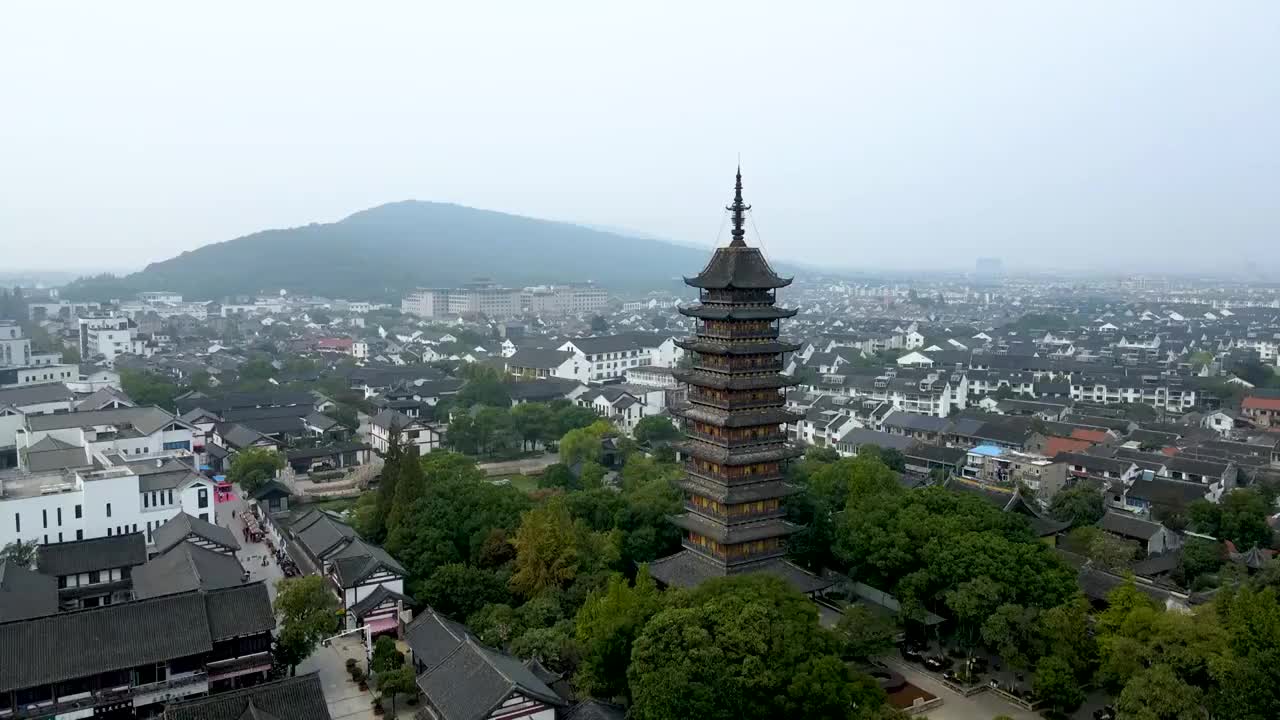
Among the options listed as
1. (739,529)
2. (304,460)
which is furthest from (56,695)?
(304,460)

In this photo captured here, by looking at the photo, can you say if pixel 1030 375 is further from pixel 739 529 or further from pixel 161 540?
pixel 161 540

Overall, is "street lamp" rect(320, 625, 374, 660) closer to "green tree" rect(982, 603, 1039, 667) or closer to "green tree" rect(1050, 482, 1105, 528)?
"green tree" rect(982, 603, 1039, 667)

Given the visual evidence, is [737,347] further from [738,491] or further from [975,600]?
[975,600]

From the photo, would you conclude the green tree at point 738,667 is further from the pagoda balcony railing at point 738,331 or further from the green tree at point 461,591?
the pagoda balcony railing at point 738,331

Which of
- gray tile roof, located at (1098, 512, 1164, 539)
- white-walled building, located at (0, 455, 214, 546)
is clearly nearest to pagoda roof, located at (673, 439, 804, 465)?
gray tile roof, located at (1098, 512, 1164, 539)

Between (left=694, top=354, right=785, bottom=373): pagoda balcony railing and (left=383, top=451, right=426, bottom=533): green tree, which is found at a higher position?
(left=694, top=354, right=785, bottom=373): pagoda balcony railing

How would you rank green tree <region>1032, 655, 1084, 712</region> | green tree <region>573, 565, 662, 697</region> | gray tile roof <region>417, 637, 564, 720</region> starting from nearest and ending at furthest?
gray tile roof <region>417, 637, 564, 720</region>, green tree <region>1032, 655, 1084, 712</region>, green tree <region>573, 565, 662, 697</region>

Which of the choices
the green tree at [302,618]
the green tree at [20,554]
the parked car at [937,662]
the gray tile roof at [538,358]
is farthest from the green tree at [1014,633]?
the gray tile roof at [538,358]
